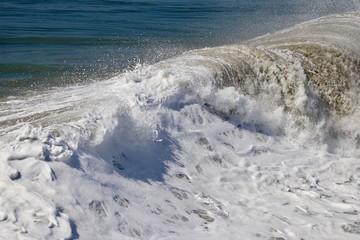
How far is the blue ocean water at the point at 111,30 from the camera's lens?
11.9 metres

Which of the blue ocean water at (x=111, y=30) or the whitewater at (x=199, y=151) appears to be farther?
the blue ocean water at (x=111, y=30)

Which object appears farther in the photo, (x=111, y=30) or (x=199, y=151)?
(x=111, y=30)

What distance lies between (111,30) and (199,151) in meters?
10.7

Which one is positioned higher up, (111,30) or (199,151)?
(199,151)

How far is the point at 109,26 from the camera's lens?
18047 mm

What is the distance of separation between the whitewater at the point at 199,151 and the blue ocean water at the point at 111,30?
2318mm

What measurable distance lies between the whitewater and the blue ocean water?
2.32 meters

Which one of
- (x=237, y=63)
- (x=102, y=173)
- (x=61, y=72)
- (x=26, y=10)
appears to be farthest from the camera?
(x=26, y=10)

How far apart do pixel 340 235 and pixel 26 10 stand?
17151 millimetres

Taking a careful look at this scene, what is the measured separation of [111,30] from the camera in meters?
17.3

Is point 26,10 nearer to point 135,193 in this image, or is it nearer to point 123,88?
point 123,88

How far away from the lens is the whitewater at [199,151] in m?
5.31

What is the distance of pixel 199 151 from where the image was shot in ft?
23.4

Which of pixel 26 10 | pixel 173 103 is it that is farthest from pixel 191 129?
pixel 26 10
